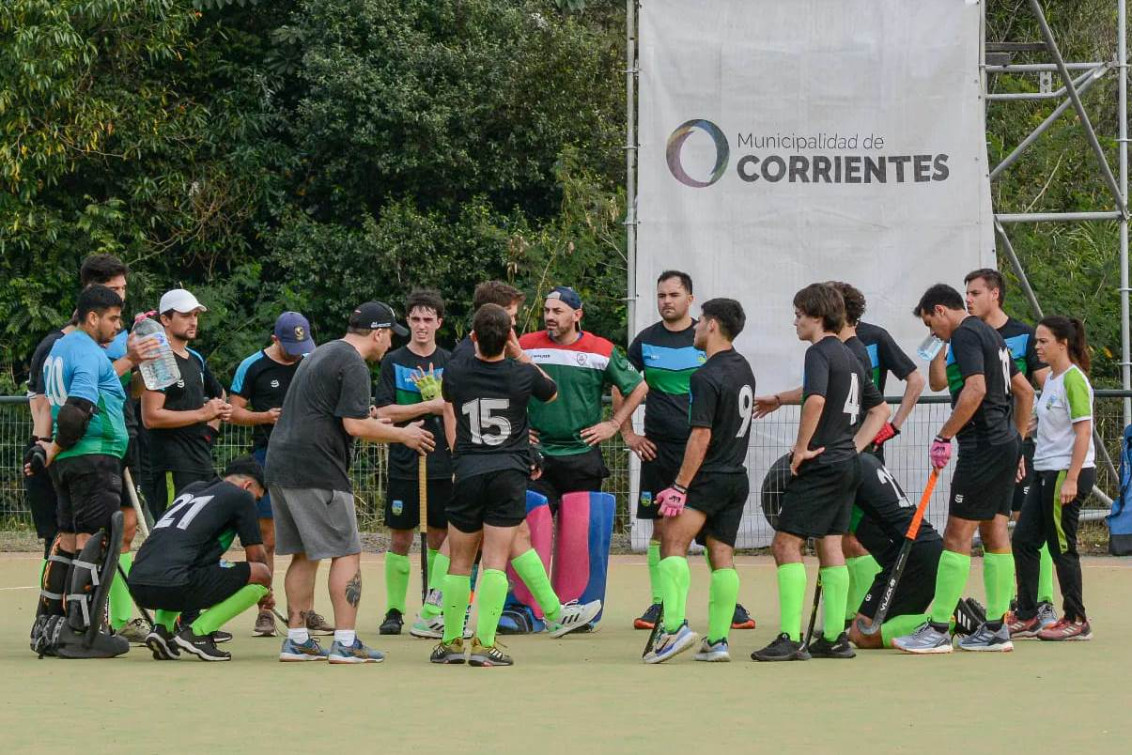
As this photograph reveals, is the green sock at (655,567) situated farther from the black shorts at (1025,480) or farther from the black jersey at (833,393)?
the black shorts at (1025,480)

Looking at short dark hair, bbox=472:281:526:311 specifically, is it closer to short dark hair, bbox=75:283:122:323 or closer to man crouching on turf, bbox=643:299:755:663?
man crouching on turf, bbox=643:299:755:663

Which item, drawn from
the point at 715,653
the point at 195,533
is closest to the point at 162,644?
the point at 195,533

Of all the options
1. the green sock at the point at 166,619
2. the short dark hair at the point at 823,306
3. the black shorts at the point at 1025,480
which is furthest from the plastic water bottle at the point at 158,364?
the black shorts at the point at 1025,480

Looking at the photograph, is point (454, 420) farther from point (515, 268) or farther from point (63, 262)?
point (63, 262)

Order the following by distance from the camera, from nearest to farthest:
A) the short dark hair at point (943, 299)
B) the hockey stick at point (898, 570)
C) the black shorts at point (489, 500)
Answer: the black shorts at point (489, 500)
the hockey stick at point (898, 570)
the short dark hair at point (943, 299)

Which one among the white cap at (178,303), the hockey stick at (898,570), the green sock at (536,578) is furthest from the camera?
the white cap at (178,303)

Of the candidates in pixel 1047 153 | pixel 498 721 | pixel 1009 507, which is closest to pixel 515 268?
pixel 1047 153

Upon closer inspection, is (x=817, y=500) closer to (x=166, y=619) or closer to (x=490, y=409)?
(x=490, y=409)

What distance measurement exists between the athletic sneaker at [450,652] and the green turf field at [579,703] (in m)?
0.11

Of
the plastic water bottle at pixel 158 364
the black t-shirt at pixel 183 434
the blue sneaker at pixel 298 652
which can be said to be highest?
the plastic water bottle at pixel 158 364

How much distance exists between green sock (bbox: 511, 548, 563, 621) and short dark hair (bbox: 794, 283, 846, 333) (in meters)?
1.85

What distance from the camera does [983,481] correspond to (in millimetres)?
8945

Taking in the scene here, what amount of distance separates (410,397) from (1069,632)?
3.95m

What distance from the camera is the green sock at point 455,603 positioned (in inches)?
330
